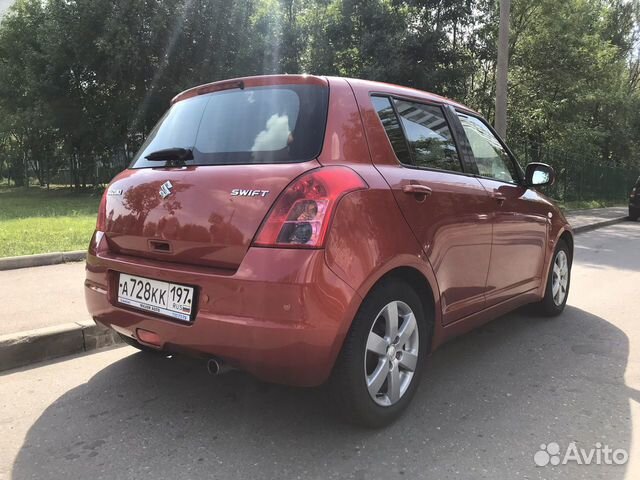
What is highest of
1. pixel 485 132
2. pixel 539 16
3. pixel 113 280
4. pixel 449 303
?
pixel 539 16

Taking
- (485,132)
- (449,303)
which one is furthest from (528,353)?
(485,132)

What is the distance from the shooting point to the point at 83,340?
3.98 m

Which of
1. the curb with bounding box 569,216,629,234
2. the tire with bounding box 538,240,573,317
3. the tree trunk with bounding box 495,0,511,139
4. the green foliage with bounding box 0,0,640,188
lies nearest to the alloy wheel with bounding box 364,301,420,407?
the tire with bounding box 538,240,573,317

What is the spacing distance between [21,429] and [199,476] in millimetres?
1128

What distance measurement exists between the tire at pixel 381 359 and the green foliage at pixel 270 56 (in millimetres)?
12633

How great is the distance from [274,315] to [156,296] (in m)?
0.70

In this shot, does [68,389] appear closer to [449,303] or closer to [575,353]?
[449,303]

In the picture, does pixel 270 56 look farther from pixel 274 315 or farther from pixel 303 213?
pixel 274 315

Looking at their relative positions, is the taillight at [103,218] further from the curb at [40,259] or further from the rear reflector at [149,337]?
the curb at [40,259]

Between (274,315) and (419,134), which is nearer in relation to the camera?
(274,315)

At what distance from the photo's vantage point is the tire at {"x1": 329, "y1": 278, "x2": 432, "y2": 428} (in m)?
2.53

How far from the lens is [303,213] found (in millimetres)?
2391

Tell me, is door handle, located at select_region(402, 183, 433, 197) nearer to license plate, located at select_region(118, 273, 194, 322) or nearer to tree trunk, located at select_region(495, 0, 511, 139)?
license plate, located at select_region(118, 273, 194, 322)

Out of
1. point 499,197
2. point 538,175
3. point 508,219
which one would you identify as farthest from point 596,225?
point 499,197
